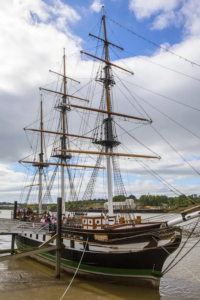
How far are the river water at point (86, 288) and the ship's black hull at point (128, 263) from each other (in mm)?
426

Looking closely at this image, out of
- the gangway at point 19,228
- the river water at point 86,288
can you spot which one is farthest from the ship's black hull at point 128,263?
the gangway at point 19,228

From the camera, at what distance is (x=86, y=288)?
524 inches

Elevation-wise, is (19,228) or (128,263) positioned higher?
(19,228)

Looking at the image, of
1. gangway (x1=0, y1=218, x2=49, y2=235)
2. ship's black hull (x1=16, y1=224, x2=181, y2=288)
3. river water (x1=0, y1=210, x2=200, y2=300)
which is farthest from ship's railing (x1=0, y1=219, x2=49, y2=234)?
ship's black hull (x1=16, y1=224, x2=181, y2=288)

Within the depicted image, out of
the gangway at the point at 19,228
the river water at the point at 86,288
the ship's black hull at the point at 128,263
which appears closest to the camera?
the river water at the point at 86,288

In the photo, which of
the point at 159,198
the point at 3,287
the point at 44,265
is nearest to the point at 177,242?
the point at 3,287

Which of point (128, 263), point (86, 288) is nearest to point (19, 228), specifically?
point (86, 288)

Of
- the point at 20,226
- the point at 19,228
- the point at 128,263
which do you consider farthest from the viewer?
the point at 19,228

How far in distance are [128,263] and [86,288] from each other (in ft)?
8.34

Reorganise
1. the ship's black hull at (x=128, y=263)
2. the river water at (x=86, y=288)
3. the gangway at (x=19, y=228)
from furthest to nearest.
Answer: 1. the gangway at (x=19, y=228)
2. the ship's black hull at (x=128, y=263)
3. the river water at (x=86, y=288)

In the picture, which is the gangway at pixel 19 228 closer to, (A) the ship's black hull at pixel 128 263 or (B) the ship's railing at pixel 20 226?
(B) the ship's railing at pixel 20 226

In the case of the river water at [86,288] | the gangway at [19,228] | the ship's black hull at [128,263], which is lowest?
the river water at [86,288]

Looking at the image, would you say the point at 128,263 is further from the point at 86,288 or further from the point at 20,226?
the point at 20,226

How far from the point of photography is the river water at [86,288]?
40.3ft
